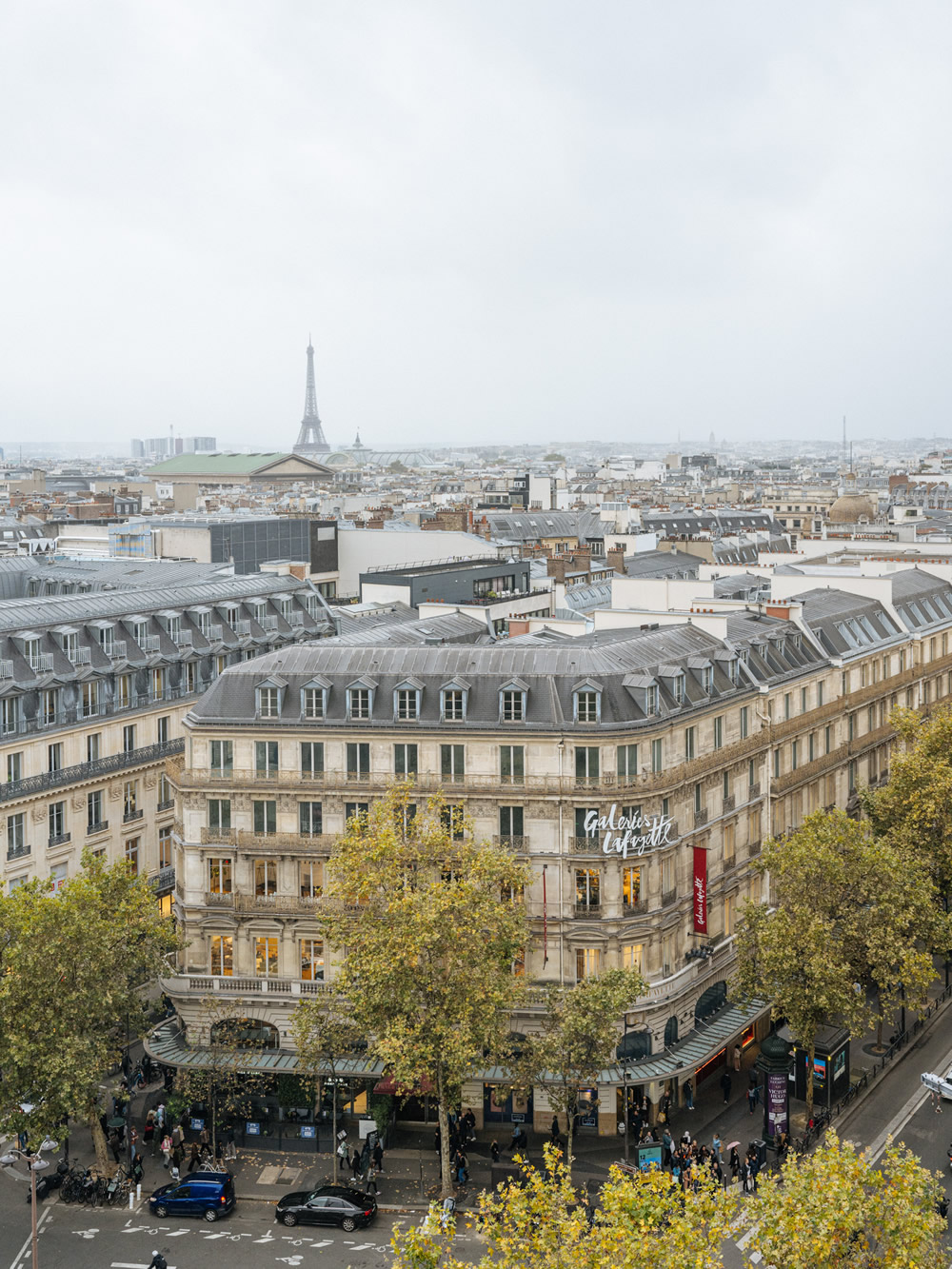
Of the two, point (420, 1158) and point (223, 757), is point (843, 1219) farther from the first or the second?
point (223, 757)

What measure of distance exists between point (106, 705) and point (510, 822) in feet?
87.2

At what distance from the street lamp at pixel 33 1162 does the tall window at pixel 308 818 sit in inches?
647

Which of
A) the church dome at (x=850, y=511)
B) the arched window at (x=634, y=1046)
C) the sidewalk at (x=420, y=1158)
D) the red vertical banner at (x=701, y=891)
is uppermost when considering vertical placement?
the church dome at (x=850, y=511)

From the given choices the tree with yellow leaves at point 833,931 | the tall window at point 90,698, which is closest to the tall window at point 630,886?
the tree with yellow leaves at point 833,931

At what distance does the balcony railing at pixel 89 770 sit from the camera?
68625 millimetres

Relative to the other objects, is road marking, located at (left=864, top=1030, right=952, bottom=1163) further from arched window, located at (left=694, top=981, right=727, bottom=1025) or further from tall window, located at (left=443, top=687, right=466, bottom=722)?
tall window, located at (left=443, top=687, right=466, bottom=722)

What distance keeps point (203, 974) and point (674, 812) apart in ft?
73.6

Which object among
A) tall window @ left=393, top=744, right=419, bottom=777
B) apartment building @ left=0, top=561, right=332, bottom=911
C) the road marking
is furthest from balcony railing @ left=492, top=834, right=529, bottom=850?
apartment building @ left=0, top=561, right=332, bottom=911

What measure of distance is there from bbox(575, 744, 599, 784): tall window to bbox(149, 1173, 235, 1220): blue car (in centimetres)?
2173

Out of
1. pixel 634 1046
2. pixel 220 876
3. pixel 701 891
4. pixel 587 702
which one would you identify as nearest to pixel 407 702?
pixel 587 702

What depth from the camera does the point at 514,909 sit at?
56094mm

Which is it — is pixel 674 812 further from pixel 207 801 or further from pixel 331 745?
pixel 207 801

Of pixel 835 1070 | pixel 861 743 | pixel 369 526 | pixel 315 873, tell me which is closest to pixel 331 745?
pixel 315 873

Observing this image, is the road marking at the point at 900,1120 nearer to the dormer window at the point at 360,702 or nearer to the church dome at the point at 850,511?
the dormer window at the point at 360,702
